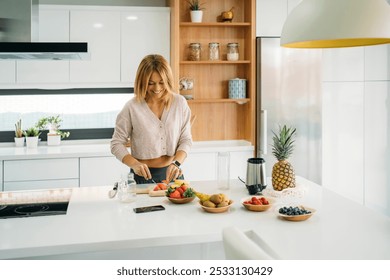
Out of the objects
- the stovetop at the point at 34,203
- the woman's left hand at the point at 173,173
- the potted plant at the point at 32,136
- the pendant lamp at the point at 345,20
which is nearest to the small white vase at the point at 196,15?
the potted plant at the point at 32,136

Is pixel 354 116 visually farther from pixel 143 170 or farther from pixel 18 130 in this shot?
pixel 18 130

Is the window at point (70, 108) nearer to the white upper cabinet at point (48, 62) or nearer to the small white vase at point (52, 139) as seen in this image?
the small white vase at point (52, 139)

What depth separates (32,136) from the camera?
4191mm

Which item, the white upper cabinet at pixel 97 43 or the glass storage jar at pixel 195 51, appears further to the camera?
the glass storage jar at pixel 195 51

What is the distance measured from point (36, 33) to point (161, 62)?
1125 millimetres

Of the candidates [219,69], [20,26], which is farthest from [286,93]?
[20,26]

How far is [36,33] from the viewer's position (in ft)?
10.7

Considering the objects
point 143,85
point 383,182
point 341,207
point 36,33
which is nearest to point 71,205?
point 143,85

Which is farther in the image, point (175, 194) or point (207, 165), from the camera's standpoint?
point (207, 165)

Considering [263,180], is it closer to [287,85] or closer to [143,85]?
[143,85]

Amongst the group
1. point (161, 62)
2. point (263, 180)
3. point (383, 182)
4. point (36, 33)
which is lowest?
point (383, 182)

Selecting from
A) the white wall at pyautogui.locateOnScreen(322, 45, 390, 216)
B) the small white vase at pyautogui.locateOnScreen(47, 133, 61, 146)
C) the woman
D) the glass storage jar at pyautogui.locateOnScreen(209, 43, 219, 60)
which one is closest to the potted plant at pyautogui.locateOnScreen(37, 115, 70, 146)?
the small white vase at pyautogui.locateOnScreen(47, 133, 61, 146)

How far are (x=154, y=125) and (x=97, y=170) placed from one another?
1303mm

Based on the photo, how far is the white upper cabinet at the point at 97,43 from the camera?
4086 mm
